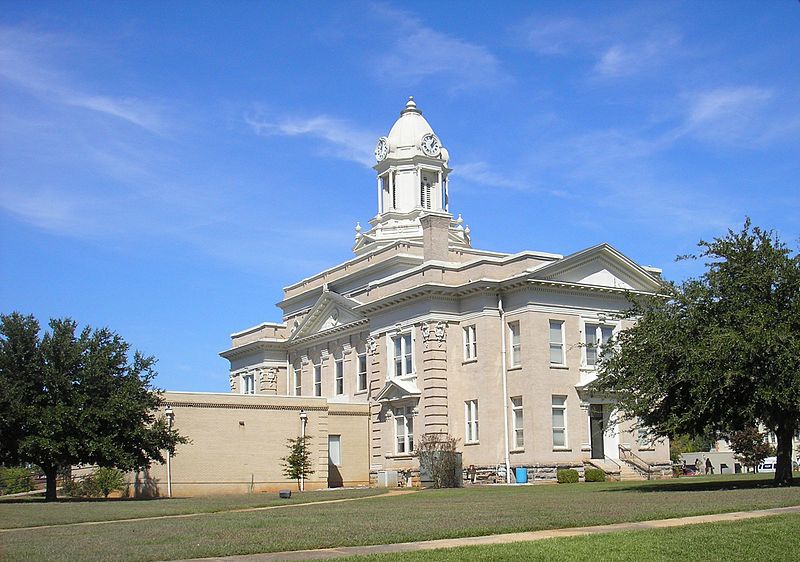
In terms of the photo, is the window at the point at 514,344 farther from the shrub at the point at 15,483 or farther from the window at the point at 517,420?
the shrub at the point at 15,483

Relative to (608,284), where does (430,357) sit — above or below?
below

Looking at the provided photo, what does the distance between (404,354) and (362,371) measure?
6513 mm

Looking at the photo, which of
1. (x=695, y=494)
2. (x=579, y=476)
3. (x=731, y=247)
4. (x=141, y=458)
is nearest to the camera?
(x=695, y=494)

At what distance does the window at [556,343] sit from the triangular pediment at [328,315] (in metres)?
12.7

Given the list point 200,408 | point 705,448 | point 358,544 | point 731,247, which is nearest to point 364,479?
point 200,408

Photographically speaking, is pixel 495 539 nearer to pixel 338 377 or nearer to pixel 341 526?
pixel 341 526

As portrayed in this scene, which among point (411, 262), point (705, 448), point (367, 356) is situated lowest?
point (705, 448)

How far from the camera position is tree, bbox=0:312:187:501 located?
3891cm

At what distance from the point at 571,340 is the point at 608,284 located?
3660mm

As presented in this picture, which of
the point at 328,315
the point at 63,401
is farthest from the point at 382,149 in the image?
the point at 63,401

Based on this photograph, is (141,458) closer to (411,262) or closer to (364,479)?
(364,479)

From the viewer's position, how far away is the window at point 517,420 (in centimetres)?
4906

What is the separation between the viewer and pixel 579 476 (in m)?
47.0

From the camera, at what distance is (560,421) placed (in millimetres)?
49094
